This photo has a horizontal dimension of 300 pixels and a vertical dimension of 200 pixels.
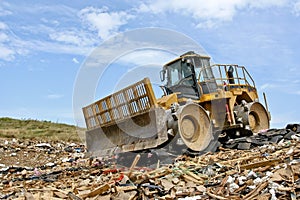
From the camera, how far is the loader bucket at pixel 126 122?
809 cm

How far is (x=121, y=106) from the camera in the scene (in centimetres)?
914

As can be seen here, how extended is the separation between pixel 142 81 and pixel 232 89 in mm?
3207

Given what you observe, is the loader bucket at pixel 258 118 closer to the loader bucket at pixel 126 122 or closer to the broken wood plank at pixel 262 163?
the loader bucket at pixel 126 122

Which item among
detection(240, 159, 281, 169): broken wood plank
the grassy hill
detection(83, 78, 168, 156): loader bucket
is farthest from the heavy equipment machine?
the grassy hill

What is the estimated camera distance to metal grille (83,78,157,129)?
8320mm

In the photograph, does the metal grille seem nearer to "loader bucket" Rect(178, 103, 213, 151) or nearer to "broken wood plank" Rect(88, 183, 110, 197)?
"loader bucket" Rect(178, 103, 213, 151)

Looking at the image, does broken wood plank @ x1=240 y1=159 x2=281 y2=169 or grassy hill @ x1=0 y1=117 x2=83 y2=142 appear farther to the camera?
grassy hill @ x1=0 y1=117 x2=83 y2=142

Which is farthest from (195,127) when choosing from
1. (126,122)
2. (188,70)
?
(188,70)

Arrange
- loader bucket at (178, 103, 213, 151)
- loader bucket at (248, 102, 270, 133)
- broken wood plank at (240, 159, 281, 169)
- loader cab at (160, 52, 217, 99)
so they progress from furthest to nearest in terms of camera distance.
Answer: loader bucket at (248, 102, 270, 133) < loader cab at (160, 52, 217, 99) < loader bucket at (178, 103, 213, 151) < broken wood plank at (240, 159, 281, 169)

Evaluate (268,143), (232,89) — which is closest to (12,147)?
(232,89)

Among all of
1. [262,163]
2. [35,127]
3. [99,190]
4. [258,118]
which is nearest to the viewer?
[99,190]

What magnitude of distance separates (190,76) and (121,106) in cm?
214

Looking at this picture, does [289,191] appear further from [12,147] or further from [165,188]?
[12,147]

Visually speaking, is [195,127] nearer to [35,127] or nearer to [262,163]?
[262,163]
